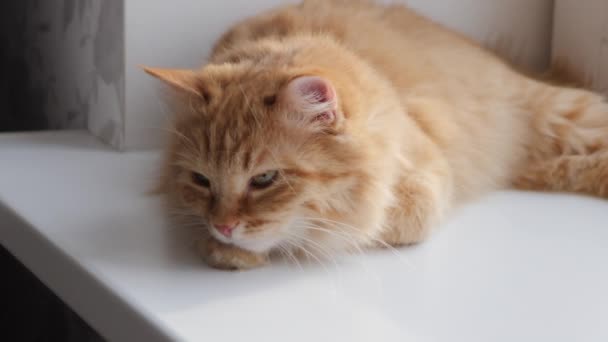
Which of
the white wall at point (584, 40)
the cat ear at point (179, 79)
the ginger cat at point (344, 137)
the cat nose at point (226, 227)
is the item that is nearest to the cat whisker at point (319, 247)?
the ginger cat at point (344, 137)

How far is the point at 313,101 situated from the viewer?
1167 mm

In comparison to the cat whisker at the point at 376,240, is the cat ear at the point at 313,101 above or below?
above

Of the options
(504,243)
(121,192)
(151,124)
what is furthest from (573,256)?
(151,124)

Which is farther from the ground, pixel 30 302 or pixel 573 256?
pixel 573 256

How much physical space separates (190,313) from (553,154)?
1.02m

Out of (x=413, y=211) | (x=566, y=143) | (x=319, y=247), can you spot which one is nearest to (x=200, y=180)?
(x=319, y=247)

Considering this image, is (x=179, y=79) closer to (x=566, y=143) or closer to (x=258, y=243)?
(x=258, y=243)

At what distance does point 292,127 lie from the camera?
121cm

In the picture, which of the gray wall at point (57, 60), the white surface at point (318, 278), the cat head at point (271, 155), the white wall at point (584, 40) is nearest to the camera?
the white surface at point (318, 278)

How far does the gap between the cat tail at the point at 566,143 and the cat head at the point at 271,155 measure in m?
0.61

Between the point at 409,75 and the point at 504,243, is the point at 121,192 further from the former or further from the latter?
the point at 504,243

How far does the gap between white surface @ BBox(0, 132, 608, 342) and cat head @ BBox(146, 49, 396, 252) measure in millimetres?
90

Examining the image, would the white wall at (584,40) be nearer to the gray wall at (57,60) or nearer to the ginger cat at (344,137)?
the ginger cat at (344,137)

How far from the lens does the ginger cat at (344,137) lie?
1.21 meters
